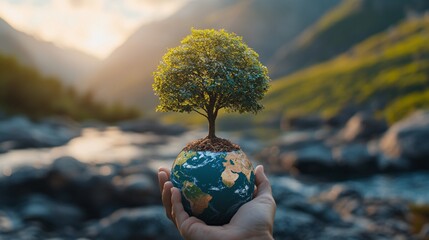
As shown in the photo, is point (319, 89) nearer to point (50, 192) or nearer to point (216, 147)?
point (50, 192)

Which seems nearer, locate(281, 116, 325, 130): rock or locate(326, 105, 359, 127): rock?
locate(326, 105, 359, 127): rock

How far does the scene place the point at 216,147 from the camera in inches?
322

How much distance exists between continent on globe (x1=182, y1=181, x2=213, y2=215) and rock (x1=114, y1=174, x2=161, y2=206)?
15.4 meters

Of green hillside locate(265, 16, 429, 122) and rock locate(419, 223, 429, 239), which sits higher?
green hillside locate(265, 16, 429, 122)

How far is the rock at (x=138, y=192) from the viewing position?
2284cm

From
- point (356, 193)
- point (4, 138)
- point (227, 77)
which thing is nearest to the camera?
point (227, 77)

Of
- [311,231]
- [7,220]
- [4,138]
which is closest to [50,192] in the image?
[7,220]

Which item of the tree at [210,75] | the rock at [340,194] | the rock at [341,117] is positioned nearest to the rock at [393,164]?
the rock at [340,194]

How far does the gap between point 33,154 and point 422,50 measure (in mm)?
91708

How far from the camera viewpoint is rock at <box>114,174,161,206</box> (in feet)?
74.9

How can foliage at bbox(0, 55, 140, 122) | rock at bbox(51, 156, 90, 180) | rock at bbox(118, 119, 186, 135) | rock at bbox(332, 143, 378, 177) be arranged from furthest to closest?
rock at bbox(118, 119, 186, 135) → foliage at bbox(0, 55, 140, 122) → rock at bbox(332, 143, 378, 177) → rock at bbox(51, 156, 90, 180)

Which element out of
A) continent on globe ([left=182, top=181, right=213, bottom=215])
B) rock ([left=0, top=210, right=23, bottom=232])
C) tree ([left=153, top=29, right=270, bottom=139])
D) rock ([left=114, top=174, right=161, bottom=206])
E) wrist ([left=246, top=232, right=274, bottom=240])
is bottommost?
wrist ([left=246, top=232, right=274, bottom=240])

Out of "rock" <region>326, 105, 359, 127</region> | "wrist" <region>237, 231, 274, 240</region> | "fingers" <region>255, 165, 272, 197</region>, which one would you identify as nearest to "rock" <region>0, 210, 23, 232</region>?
"fingers" <region>255, 165, 272, 197</region>

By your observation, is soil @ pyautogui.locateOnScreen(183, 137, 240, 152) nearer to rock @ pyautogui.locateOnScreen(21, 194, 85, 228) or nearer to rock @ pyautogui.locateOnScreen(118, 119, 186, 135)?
rock @ pyautogui.locateOnScreen(21, 194, 85, 228)
